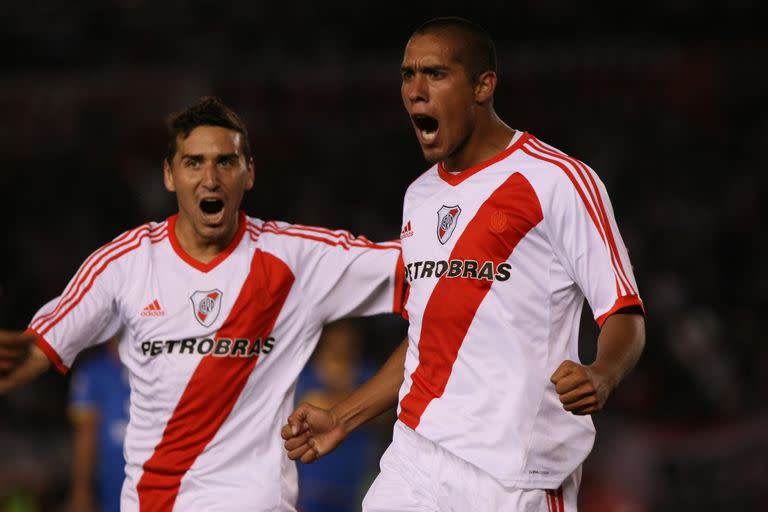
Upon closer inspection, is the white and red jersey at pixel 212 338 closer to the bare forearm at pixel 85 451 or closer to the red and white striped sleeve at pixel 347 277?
the red and white striped sleeve at pixel 347 277

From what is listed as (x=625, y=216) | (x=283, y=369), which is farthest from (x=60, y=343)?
(x=625, y=216)

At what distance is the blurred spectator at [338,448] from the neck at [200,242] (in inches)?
89.0

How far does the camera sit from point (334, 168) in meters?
13.1

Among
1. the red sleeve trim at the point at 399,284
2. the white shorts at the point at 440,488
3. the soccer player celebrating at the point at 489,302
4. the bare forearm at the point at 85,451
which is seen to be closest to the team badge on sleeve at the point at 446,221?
the soccer player celebrating at the point at 489,302

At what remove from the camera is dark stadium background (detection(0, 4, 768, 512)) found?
1167cm

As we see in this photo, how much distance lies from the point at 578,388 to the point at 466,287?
791 mm

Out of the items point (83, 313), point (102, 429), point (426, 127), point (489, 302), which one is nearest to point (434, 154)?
point (426, 127)

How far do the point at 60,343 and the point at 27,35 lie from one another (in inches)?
421

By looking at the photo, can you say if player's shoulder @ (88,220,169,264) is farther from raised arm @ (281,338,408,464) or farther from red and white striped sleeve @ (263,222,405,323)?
raised arm @ (281,338,408,464)

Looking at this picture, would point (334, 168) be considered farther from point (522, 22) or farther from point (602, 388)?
point (602, 388)

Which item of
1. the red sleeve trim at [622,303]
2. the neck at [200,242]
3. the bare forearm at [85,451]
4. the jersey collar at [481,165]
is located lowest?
the bare forearm at [85,451]

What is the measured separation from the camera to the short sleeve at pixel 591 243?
349cm

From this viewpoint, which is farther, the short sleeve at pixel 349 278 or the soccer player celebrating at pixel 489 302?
the short sleeve at pixel 349 278

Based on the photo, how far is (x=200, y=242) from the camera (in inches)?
179
